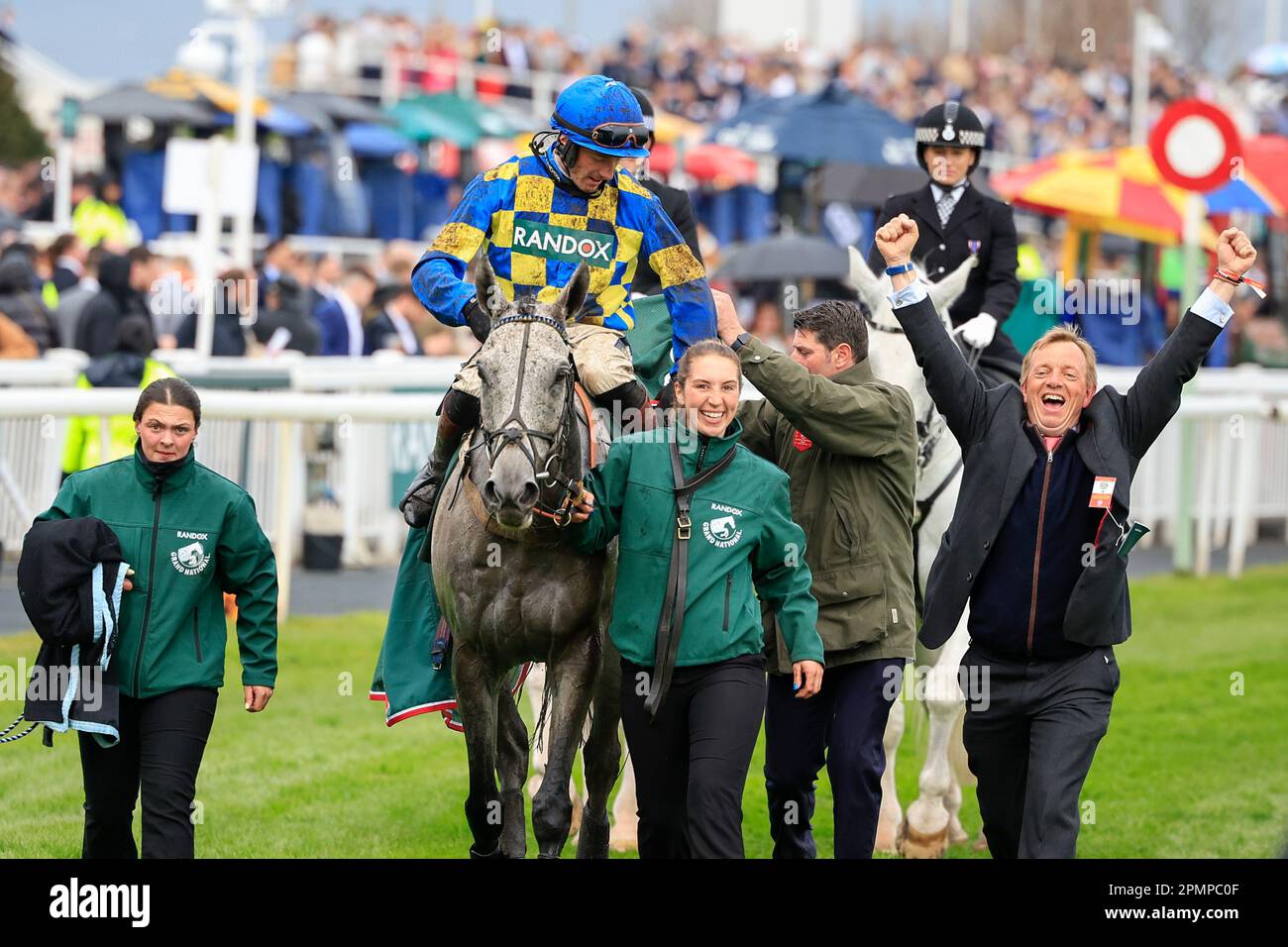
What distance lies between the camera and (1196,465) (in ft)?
53.3

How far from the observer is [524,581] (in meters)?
6.40

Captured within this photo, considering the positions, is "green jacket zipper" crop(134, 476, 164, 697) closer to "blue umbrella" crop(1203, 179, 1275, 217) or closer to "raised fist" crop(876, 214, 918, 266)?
"raised fist" crop(876, 214, 918, 266)

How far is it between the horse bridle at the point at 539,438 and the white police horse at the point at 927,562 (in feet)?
6.03

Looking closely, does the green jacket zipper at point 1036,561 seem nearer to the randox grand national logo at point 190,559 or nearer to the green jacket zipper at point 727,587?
the green jacket zipper at point 727,587

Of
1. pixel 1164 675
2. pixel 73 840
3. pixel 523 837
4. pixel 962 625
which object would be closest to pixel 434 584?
pixel 523 837

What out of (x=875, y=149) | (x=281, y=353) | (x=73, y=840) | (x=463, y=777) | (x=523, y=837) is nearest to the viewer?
(x=523, y=837)

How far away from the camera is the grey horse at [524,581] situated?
5957mm

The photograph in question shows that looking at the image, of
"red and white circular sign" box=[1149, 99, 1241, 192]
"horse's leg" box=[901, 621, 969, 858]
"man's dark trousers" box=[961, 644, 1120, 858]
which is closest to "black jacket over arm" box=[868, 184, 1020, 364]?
"horse's leg" box=[901, 621, 969, 858]

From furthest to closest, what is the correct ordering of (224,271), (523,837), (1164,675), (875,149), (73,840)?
1. (875,149)
2. (224,271)
3. (1164,675)
4. (73,840)
5. (523,837)

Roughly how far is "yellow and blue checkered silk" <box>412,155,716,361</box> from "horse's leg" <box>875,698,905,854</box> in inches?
75.4

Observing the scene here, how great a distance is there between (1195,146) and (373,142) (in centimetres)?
1186

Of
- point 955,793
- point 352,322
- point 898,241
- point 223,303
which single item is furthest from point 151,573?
point 352,322
